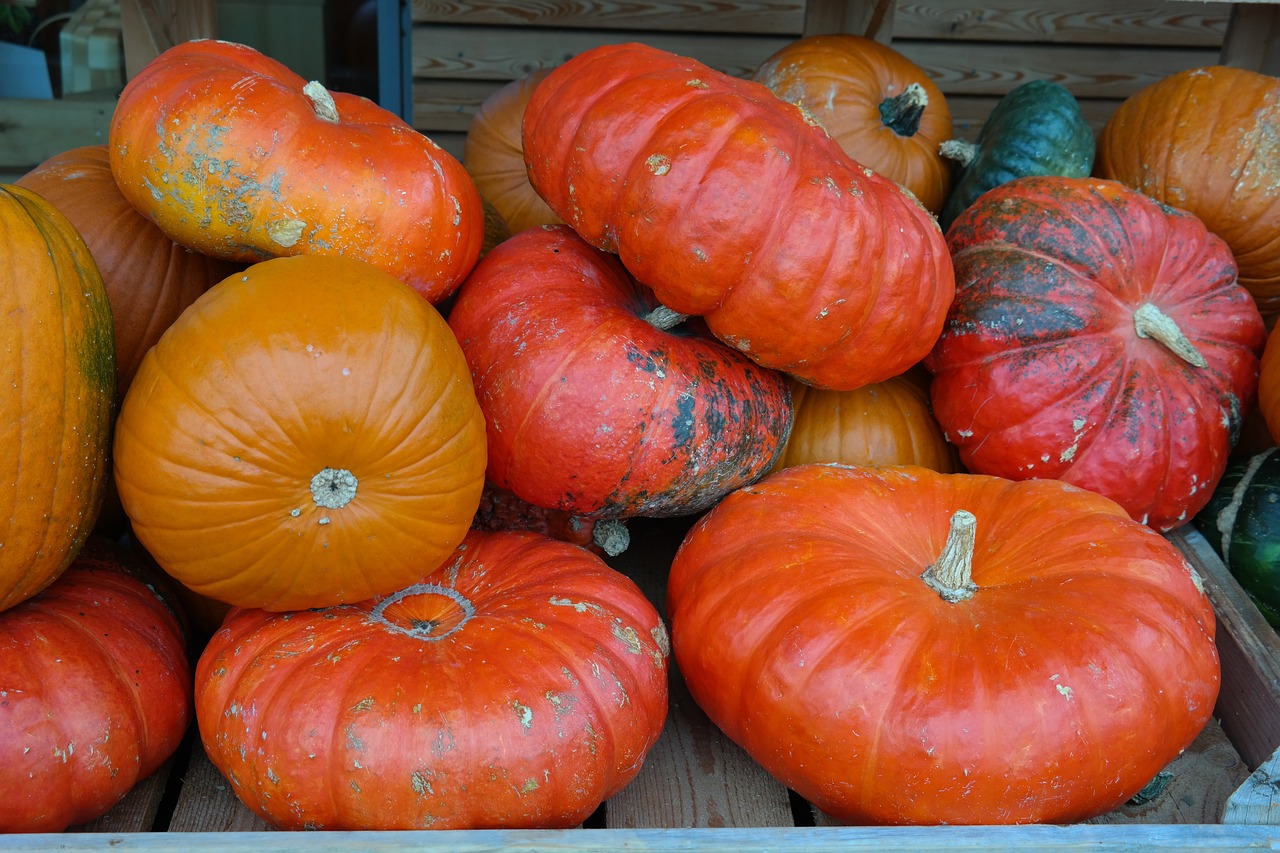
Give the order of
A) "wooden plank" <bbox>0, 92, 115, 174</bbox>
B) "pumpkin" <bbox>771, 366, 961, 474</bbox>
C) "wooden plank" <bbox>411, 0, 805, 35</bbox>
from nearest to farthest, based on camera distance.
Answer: "pumpkin" <bbox>771, 366, 961, 474</bbox> < "wooden plank" <bbox>411, 0, 805, 35</bbox> < "wooden plank" <bbox>0, 92, 115, 174</bbox>

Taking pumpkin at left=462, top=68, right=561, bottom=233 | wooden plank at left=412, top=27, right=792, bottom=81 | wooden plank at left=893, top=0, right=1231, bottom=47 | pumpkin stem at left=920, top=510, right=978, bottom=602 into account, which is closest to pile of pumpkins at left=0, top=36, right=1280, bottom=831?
pumpkin stem at left=920, top=510, right=978, bottom=602

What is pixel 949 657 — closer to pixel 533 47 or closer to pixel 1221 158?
pixel 1221 158

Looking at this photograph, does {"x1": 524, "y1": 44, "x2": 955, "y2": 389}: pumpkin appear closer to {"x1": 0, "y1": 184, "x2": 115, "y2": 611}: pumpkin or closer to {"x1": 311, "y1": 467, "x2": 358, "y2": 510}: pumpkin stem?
{"x1": 311, "y1": 467, "x2": 358, "y2": 510}: pumpkin stem

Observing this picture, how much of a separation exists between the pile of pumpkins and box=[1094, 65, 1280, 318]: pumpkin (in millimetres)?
263

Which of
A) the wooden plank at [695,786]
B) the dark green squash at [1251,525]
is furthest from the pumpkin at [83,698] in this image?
the dark green squash at [1251,525]

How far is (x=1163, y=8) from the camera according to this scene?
4496 millimetres

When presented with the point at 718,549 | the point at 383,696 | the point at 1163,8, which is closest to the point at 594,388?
the point at 718,549

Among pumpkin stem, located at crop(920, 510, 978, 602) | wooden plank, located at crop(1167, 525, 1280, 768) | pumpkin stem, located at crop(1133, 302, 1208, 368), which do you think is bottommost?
wooden plank, located at crop(1167, 525, 1280, 768)

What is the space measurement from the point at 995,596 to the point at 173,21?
2.35 m

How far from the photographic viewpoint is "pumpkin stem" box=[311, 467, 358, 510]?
1.41 m

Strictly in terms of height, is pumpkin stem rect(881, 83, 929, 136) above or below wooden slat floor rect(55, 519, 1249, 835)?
above

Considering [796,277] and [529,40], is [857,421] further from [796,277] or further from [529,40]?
[529,40]

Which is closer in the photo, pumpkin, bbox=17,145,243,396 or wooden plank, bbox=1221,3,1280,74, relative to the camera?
pumpkin, bbox=17,145,243,396

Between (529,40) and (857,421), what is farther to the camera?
(529,40)
